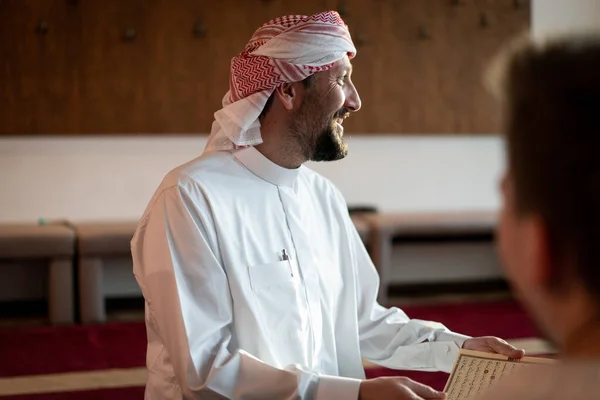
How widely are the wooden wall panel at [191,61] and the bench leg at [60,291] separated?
95 cm

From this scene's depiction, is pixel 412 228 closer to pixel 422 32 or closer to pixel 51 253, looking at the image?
pixel 422 32

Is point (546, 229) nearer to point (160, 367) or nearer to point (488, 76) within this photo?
point (488, 76)

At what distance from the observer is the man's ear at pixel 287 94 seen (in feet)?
7.88

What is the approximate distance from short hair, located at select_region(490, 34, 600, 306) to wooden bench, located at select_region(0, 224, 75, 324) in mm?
4378

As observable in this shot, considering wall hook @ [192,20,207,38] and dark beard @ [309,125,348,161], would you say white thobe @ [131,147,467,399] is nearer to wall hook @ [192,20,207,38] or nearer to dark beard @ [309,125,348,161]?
dark beard @ [309,125,348,161]

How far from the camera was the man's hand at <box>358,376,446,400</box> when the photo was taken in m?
1.73

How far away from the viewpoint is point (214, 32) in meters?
5.70

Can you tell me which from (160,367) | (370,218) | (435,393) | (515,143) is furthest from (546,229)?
(370,218)

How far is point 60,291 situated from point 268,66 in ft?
10.4

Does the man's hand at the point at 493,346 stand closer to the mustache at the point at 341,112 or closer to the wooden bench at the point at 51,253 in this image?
the mustache at the point at 341,112

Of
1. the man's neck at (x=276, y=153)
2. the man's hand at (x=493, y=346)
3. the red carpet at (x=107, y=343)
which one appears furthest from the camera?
the red carpet at (x=107, y=343)

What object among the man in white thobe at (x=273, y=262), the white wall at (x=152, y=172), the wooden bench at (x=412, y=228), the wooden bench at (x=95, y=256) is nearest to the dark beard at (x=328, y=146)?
the man in white thobe at (x=273, y=262)

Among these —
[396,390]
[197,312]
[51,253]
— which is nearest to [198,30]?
[51,253]

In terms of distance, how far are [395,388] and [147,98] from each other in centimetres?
418
